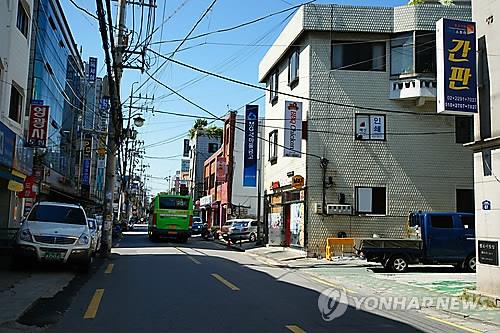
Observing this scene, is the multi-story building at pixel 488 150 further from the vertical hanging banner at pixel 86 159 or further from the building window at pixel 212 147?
the building window at pixel 212 147

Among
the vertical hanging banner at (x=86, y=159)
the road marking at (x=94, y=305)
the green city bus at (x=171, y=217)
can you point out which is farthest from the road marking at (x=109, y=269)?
the vertical hanging banner at (x=86, y=159)

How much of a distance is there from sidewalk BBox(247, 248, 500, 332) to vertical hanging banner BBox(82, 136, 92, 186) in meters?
30.5

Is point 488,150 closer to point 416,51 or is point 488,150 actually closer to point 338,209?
point 338,209

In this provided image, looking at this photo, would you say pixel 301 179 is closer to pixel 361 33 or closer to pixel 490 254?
pixel 361 33

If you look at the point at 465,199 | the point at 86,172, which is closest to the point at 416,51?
the point at 465,199

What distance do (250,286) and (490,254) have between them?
5.66m

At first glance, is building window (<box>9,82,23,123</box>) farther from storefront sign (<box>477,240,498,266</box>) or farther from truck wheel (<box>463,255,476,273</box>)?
truck wheel (<box>463,255,476,273</box>)

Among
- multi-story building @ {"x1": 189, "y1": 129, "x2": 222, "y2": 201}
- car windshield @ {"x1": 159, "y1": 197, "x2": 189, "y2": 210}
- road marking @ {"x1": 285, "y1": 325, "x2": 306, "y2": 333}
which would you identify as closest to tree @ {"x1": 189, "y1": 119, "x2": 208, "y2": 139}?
multi-story building @ {"x1": 189, "y1": 129, "x2": 222, "y2": 201}

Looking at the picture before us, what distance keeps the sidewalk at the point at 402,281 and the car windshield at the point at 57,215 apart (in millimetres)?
7433

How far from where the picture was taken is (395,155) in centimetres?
2670

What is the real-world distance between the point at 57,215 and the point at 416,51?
17423 mm

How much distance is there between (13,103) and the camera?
22.2 m

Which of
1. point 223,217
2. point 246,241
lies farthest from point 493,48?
point 223,217

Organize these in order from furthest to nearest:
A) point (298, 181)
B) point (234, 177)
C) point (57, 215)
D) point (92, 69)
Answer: point (92, 69) < point (234, 177) < point (298, 181) < point (57, 215)
